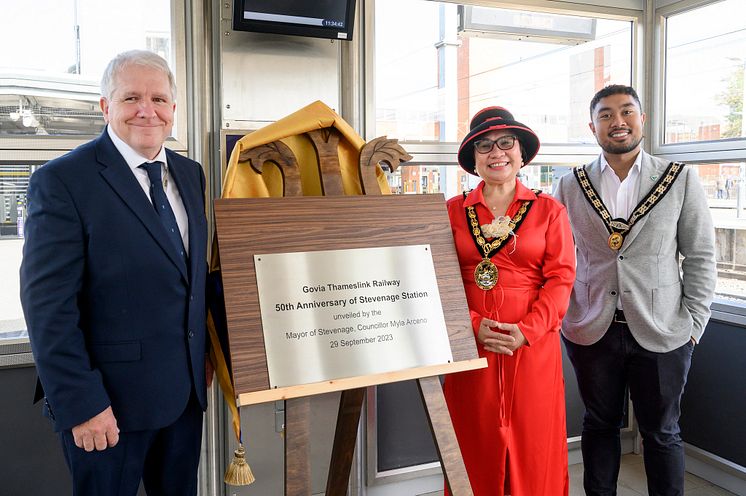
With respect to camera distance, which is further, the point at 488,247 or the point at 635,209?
the point at 635,209

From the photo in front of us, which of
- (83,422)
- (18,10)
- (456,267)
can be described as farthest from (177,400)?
(18,10)

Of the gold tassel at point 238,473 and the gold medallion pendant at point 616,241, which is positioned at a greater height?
the gold medallion pendant at point 616,241

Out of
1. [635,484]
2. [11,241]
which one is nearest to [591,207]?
[635,484]

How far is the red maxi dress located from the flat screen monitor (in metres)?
0.99

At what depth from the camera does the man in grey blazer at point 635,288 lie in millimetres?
2203

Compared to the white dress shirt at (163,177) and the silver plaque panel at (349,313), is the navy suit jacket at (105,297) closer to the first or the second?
the white dress shirt at (163,177)

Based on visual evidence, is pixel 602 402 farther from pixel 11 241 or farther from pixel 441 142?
pixel 11 241

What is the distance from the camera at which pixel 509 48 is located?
296 centimetres

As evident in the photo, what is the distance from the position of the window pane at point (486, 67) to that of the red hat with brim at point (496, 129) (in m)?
0.65

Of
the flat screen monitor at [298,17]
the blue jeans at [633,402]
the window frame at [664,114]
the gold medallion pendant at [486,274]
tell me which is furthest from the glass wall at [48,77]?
the window frame at [664,114]

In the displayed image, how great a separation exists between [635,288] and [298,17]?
1597mm

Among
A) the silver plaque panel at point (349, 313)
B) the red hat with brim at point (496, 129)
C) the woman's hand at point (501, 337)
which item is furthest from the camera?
the red hat with brim at point (496, 129)

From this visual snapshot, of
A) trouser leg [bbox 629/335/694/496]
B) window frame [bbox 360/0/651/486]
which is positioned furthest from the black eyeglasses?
trouser leg [bbox 629/335/694/496]

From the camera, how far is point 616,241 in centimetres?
225
